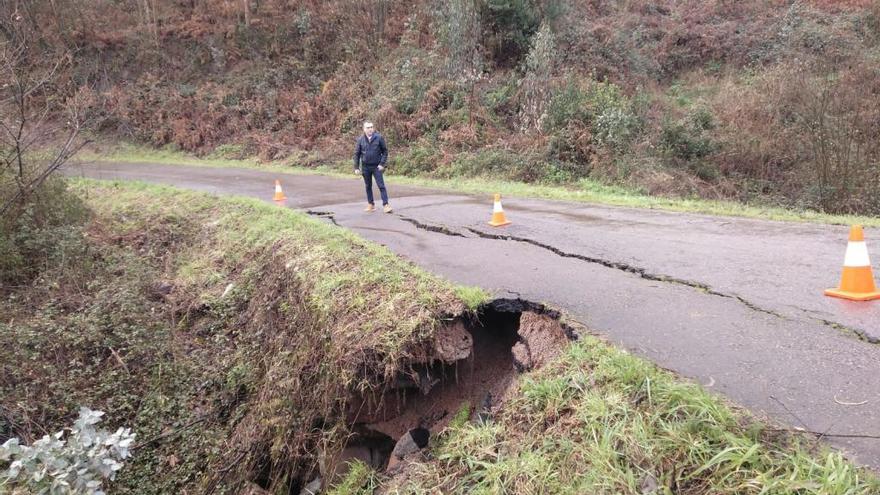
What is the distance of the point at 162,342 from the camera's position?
782cm

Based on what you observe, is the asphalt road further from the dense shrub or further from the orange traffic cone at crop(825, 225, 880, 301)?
the dense shrub

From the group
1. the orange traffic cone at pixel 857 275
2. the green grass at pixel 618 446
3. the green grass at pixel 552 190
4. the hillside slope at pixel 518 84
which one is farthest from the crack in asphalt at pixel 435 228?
the hillside slope at pixel 518 84

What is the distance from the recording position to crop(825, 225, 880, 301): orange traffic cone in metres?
4.80

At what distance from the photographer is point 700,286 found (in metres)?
5.45

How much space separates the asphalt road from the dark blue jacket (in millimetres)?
967

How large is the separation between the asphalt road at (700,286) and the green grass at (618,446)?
272 mm

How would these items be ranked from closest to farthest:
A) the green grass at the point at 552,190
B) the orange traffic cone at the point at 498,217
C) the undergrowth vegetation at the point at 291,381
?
the undergrowth vegetation at the point at 291,381 → the orange traffic cone at the point at 498,217 → the green grass at the point at 552,190

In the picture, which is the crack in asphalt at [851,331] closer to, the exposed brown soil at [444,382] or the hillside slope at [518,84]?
the exposed brown soil at [444,382]

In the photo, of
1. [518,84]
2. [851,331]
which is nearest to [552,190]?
[518,84]

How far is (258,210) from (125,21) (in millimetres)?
24042

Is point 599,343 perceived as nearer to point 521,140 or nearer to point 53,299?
point 53,299

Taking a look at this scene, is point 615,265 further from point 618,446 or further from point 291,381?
point 291,381

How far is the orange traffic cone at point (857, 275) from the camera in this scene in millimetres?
4797

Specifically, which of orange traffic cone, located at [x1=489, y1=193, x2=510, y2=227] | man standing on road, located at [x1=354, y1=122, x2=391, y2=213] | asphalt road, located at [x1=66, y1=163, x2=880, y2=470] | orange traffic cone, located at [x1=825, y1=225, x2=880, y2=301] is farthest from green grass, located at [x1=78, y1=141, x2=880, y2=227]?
orange traffic cone, located at [x1=825, y1=225, x2=880, y2=301]
